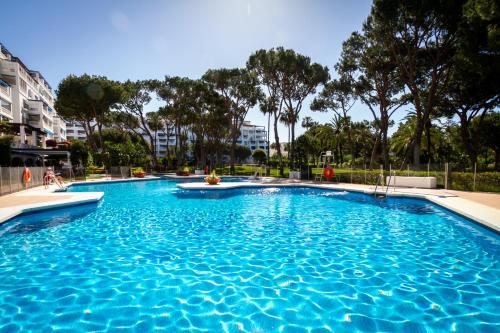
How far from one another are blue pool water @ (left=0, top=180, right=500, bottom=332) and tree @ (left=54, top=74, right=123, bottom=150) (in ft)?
103

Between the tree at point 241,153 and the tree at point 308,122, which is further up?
the tree at point 308,122

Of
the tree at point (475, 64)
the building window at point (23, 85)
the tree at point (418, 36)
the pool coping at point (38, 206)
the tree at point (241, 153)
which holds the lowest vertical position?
the pool coping at point (38, 206)

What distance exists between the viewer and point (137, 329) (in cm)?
362

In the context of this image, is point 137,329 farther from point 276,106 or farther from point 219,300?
point 276,106

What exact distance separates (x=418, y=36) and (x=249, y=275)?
25.9 m

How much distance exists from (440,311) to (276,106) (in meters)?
31.6

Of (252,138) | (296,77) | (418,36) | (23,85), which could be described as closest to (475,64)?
(418,36)

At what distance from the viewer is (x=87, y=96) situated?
36.7m

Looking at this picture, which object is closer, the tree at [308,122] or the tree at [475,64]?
the tree at [475,64]

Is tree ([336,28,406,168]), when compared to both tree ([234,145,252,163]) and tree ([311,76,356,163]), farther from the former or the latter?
tree ([234,145,252,163])

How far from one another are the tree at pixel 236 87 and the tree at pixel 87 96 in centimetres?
1256

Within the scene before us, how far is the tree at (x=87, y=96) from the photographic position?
36.2m

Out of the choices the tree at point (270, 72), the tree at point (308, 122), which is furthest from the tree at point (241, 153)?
the tree at point (270, 72)

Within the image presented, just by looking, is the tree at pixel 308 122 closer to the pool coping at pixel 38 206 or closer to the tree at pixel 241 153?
the tree at pixel 241 153
